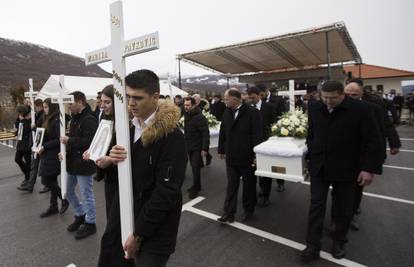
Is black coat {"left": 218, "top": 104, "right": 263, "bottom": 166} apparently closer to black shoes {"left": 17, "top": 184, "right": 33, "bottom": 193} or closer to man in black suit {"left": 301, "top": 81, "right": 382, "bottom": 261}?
man in black suit {"left": 301, "top": 81, "right": 382, "bottom": 261}

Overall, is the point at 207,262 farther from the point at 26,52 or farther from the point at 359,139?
the point at 26,52

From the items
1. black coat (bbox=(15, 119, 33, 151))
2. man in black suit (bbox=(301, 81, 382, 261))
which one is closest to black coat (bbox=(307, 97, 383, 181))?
man in black suit (bbox=(301, 81, 382, 261))

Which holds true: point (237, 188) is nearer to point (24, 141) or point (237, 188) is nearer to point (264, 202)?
point (264, 202)

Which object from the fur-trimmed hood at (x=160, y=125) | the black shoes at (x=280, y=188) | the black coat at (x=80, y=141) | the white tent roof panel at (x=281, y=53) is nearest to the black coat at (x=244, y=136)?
the black shoes at (x=280, y=188)

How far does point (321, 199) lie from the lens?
10.6 feet

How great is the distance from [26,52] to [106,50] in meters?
90.2

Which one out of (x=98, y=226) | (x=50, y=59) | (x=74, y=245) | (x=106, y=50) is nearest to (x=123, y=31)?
(x=106, y=50)

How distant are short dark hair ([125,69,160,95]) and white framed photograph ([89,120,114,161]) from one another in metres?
0.51

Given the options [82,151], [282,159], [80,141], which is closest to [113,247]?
[80,141]

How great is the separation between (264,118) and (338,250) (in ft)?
9.75

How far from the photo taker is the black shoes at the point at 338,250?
3217 mm

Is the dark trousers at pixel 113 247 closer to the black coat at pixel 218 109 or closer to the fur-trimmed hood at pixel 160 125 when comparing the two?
the fur-trimmed hood at pixel 160 125

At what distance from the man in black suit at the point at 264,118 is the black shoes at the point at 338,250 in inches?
66.8

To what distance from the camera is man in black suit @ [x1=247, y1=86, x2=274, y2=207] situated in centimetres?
496
